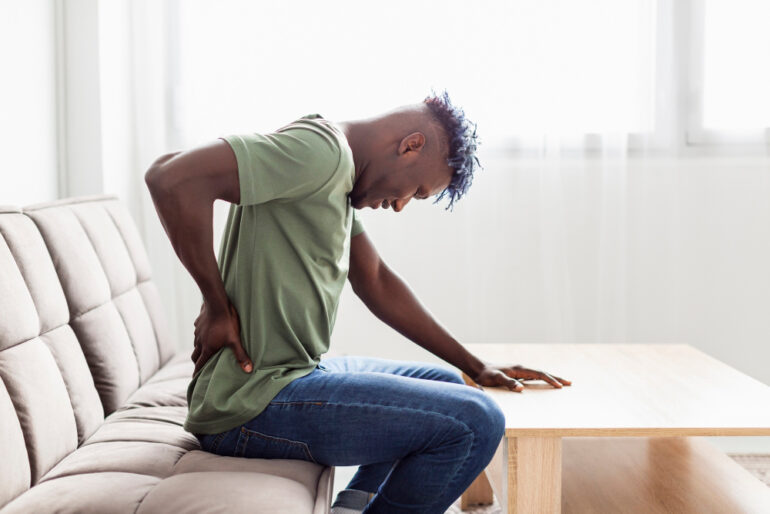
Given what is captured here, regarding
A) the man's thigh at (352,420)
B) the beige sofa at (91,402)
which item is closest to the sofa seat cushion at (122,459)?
the beige sofa at (91,402)

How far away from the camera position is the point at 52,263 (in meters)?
1.46

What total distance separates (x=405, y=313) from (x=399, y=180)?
0.38m

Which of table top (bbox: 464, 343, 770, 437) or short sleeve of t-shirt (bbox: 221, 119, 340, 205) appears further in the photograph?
table top (bbox: 464, 343, 770, 437)

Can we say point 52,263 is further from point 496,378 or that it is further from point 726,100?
point 726,100

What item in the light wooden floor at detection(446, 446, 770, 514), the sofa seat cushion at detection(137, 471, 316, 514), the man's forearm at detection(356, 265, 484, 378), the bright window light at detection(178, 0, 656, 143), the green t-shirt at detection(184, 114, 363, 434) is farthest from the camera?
the bright window light at detection(178, 0, 656, 143)

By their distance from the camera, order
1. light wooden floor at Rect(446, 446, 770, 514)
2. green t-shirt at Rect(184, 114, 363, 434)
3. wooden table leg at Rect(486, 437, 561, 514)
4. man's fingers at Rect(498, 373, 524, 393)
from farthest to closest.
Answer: light wooden floor at Rect(446, 446, 770, 514) → man's fingers at Rect(498, 373, 524, 393) → wooden table leg at Rect(486, 437, 561, 514) → green t-shirt at Rect(184, 114, 363, 434)

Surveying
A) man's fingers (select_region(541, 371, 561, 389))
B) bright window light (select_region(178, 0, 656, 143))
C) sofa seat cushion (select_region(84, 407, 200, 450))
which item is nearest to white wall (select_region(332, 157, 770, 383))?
bright window light (select_region(178, 0, 656, 143))

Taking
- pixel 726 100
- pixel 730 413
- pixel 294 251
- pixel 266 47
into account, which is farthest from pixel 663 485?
pixel 266 47

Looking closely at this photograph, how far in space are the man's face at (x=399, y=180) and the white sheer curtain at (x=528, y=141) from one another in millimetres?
1230

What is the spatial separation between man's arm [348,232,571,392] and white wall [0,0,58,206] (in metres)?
0.94

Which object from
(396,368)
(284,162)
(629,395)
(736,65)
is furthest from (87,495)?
(736,65)

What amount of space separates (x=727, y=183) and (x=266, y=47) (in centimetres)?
165

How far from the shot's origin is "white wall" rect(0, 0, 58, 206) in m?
1.87

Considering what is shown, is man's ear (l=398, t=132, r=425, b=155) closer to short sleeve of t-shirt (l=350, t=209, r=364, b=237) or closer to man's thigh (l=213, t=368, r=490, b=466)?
short sleeve of t-shirt (l=350, t=209, r=364, b=237)
